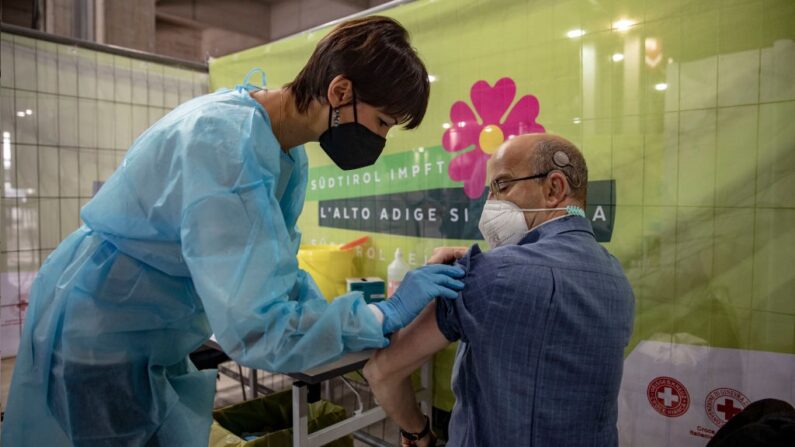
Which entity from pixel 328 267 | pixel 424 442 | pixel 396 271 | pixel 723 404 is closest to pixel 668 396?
pixel 723 404

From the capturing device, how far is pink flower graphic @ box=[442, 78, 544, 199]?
200 centimetres

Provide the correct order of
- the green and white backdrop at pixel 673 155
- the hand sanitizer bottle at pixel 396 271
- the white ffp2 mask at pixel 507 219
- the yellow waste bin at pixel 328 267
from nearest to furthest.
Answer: the white ffp2 mask at pixel 507 219
the green and white backdrop at pixel 673 155
the hand sanitizer bottle at pixel 396 271
the yellow waste bin at pixel 328 267

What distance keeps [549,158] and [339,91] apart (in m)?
0.48

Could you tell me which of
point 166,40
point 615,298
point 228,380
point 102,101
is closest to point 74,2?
point 102,101

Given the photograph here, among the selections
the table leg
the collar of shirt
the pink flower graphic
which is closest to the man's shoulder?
the collar of shirt

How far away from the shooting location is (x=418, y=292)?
3.35 feet

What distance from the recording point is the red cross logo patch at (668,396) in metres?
1.66

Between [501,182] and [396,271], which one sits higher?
[501,182]

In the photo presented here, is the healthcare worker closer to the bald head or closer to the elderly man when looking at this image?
the elderly man

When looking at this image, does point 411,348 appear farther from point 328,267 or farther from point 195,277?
point 328,267

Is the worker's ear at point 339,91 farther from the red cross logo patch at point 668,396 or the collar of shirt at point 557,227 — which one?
the red cross logo patch at point 668,396

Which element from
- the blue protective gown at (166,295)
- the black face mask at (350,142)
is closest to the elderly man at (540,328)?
the blue protective gown at (166,295)

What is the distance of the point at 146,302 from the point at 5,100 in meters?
2.76

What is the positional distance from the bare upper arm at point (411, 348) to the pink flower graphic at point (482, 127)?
3.56ft
